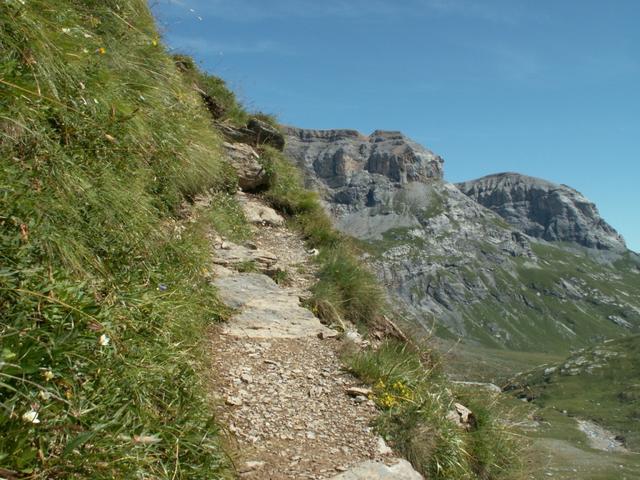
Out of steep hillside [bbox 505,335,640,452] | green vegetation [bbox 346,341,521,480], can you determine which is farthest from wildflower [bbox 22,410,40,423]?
steep hillside [bbox 505,335,640,452]

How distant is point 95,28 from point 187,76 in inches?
257

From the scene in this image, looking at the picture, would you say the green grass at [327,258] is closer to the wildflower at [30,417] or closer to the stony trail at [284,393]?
the stony trail at [284,393]

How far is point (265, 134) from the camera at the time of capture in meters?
15.0

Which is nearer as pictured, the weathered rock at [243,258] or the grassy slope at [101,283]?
the grassy slope at [101,283]

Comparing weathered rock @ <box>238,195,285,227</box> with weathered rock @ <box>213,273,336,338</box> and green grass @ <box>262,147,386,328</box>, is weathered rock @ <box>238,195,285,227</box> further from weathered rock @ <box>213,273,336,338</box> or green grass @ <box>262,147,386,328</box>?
weathered rock @ <box>213,273,336,338</box>

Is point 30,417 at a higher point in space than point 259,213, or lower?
lower

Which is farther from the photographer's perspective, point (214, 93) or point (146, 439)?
→ point (214, 93)

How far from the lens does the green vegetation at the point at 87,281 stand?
2.79 metres

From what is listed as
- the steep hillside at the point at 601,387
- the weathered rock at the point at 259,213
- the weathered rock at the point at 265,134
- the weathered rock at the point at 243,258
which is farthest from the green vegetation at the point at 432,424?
the steep hillside at the point at 601,387

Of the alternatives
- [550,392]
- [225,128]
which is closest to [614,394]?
[550,392]

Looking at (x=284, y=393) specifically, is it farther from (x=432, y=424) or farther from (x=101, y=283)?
(x=101, y=283)

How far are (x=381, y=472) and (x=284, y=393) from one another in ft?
4.53

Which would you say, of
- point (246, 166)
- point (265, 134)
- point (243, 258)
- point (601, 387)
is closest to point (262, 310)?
point (243, 258)

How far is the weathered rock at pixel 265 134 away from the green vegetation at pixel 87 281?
7.56m
